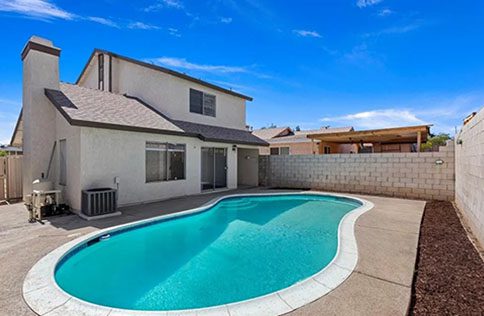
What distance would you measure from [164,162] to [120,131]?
95.6 inches

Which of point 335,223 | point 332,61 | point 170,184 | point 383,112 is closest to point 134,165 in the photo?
point 170,184

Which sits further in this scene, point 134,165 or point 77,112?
point 134,165

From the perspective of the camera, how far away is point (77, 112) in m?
8.59

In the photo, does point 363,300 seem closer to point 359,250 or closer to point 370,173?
point 359,250

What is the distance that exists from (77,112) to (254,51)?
1022cm

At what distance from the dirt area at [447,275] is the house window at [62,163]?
36.3ft

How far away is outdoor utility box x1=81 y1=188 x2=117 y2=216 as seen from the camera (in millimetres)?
7859

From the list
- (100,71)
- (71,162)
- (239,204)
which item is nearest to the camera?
(71,162)

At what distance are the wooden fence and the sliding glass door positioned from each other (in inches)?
338

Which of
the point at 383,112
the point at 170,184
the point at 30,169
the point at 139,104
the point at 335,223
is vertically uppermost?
the point at 383,112

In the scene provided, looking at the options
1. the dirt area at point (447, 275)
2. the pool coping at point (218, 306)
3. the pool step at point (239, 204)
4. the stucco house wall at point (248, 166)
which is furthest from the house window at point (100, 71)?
the dirt area at point (447, 275)

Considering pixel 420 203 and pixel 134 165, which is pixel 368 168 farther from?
pixel 134 165

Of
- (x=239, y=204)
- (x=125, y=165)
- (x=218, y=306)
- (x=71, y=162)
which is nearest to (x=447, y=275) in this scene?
(x=218, y=306)

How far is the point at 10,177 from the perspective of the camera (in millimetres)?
10914
